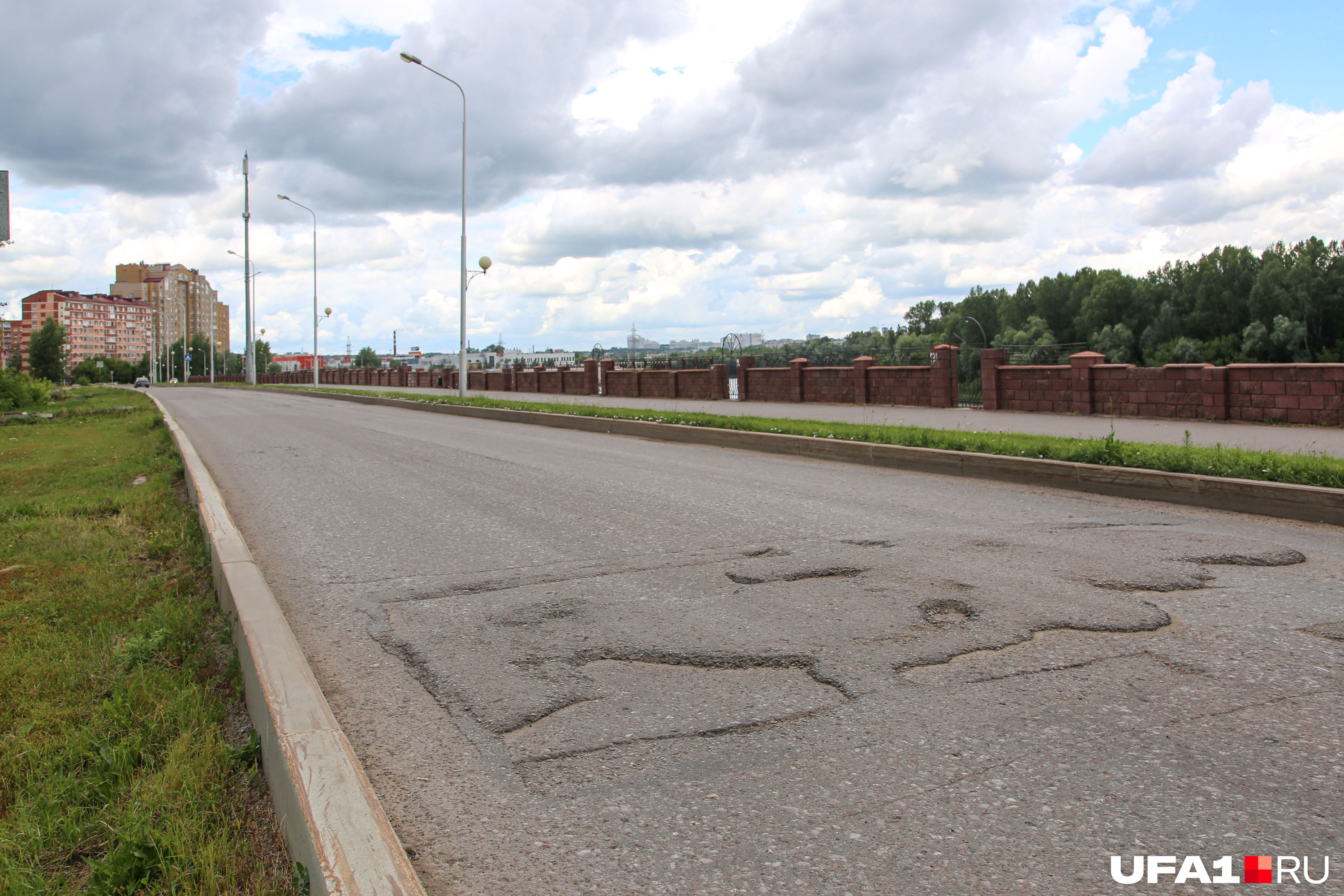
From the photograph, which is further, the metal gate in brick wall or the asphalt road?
the metal gate in brick wall

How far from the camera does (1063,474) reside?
955cm

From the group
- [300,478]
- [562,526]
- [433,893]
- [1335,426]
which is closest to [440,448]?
[300,478]

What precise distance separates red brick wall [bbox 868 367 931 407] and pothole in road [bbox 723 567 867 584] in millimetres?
18481

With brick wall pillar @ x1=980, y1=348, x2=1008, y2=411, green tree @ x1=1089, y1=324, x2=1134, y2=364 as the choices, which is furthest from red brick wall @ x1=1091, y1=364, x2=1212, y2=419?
green tree @ x1=1089, y1=324, x2=1134, y2=364

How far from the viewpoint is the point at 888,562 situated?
19.3ft

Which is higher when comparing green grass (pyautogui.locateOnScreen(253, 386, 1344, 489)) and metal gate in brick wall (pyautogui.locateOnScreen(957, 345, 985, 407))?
metal gate in brick wall (pyautogui.locateOnScreen(957, 345, 985, 407))

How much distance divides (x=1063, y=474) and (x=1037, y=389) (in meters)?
12.1

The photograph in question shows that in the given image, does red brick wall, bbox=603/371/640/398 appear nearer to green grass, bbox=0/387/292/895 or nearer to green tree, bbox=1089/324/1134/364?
green grass, bbox=0/387/292/895

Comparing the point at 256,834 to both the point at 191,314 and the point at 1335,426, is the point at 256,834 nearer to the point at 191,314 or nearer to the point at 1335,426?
the point at 1335,426

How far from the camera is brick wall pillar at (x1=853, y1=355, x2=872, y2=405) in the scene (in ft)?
81.8

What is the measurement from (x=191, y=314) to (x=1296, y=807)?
211 meters

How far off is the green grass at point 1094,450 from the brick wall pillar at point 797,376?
1091 cm

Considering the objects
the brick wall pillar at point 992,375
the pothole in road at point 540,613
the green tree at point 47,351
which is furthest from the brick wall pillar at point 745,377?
the green tree at point 47,351

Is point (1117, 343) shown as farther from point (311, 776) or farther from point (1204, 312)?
point (311, 776)
